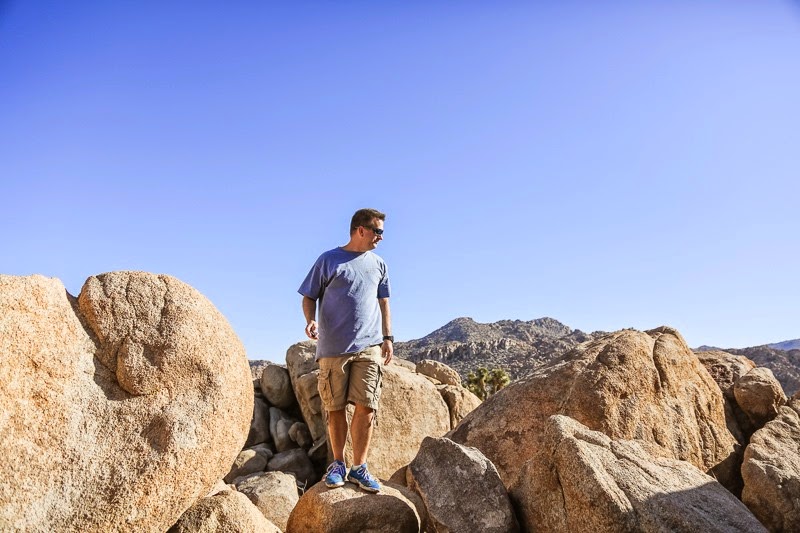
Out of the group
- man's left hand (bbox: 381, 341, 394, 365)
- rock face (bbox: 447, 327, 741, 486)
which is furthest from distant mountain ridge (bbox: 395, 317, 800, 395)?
man's left hand (bbox: 381, 341, 394, 365)

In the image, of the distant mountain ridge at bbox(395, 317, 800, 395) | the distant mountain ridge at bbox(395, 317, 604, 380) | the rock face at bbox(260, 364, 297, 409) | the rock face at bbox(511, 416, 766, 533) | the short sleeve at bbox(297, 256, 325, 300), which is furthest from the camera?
the distant mountain ridge at bbox(395, 317, 604, 380)

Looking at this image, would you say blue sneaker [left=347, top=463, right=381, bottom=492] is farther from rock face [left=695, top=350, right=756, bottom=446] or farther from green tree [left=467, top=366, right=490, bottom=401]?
green tree [left=467, top=366, right=490, bottom=401]

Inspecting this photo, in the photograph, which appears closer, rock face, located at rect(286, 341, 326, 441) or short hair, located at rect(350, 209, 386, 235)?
short hair, located at rect(350, 209, 386, 235)

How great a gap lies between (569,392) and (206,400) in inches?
171

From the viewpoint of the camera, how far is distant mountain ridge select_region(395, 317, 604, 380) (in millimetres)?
59594

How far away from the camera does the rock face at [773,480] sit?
5.71m

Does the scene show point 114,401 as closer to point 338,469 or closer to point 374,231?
point 338,469

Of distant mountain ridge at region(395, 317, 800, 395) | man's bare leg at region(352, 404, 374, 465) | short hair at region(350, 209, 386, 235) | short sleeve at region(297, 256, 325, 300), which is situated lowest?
distant mountain ridge at region(395, 317, 800, 395)

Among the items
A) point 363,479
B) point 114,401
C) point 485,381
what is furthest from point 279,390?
point 485,381

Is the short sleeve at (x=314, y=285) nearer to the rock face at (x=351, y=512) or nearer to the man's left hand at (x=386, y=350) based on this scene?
the man's left hand at (x=386, y=350)

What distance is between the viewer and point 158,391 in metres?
4.55

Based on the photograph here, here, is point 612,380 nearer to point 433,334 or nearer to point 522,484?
point 522,484

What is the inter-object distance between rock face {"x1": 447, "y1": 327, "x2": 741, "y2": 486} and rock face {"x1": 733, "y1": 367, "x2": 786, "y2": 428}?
69cm

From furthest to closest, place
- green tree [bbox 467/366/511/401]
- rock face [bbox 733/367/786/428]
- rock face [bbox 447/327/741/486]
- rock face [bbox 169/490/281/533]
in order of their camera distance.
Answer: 1. green tree [bbox 467/366/511/401]
2. rock face [bbox 733/367/786/428]
3. rock face [bbox 447/327/741/486]
4. rock face [bbox 169/490/281/533]
